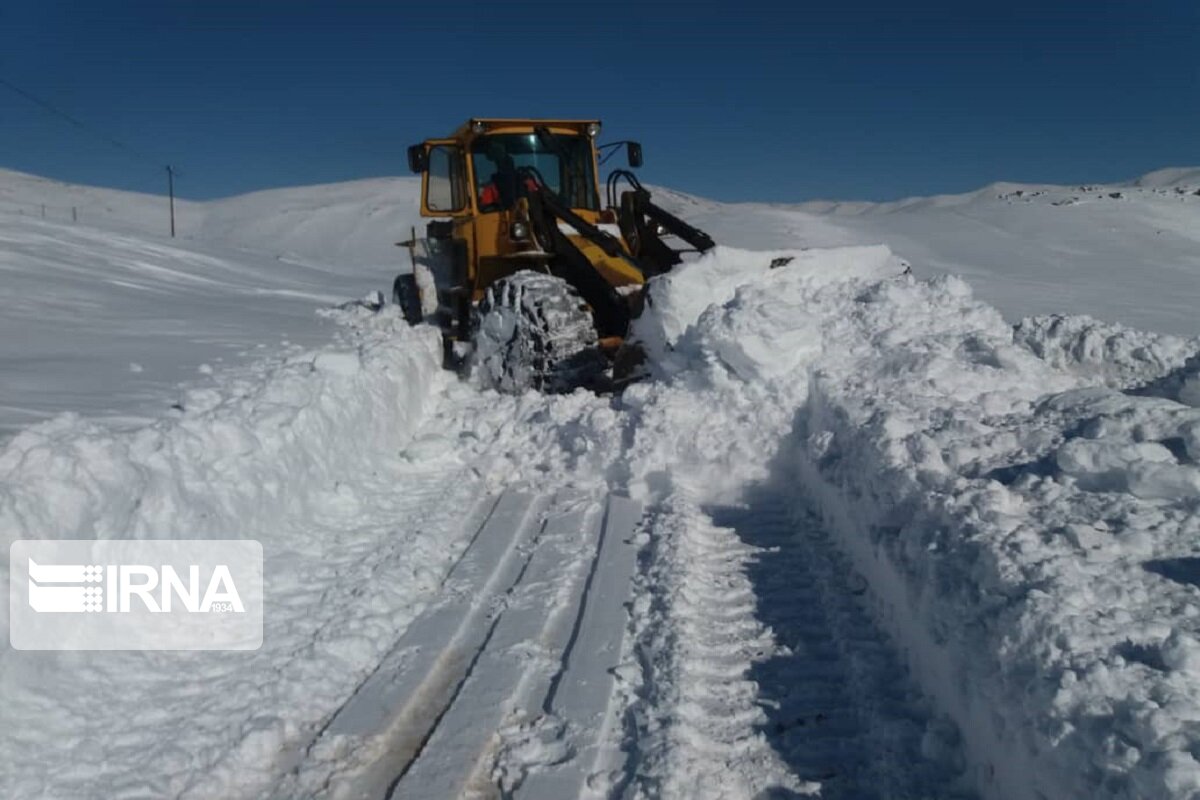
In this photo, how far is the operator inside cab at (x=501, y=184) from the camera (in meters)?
9.17

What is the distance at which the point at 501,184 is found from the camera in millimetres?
9289

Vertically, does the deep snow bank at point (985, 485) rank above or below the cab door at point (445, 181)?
below

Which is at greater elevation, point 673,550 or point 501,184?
point 501,184

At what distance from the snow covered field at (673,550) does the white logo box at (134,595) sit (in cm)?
8

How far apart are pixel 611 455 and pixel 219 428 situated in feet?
7.87

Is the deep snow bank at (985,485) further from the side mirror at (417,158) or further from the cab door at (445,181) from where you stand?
the side mirror at (417,158)

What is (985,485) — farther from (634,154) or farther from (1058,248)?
(1058,248)

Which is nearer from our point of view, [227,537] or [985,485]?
[985,485]

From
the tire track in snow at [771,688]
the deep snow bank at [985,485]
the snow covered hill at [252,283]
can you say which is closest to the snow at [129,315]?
the snow covered hill at [252,283]

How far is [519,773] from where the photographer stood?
3.00 metres

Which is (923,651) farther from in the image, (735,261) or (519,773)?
(735,261)

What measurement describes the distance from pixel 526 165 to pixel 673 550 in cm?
564

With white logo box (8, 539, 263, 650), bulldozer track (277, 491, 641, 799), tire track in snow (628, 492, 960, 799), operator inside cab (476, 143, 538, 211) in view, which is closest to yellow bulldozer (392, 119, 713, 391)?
operator inside cab (476, 143, 538, 211)

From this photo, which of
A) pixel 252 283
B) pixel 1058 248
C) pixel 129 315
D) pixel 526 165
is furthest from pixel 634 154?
pixel 1058 248
